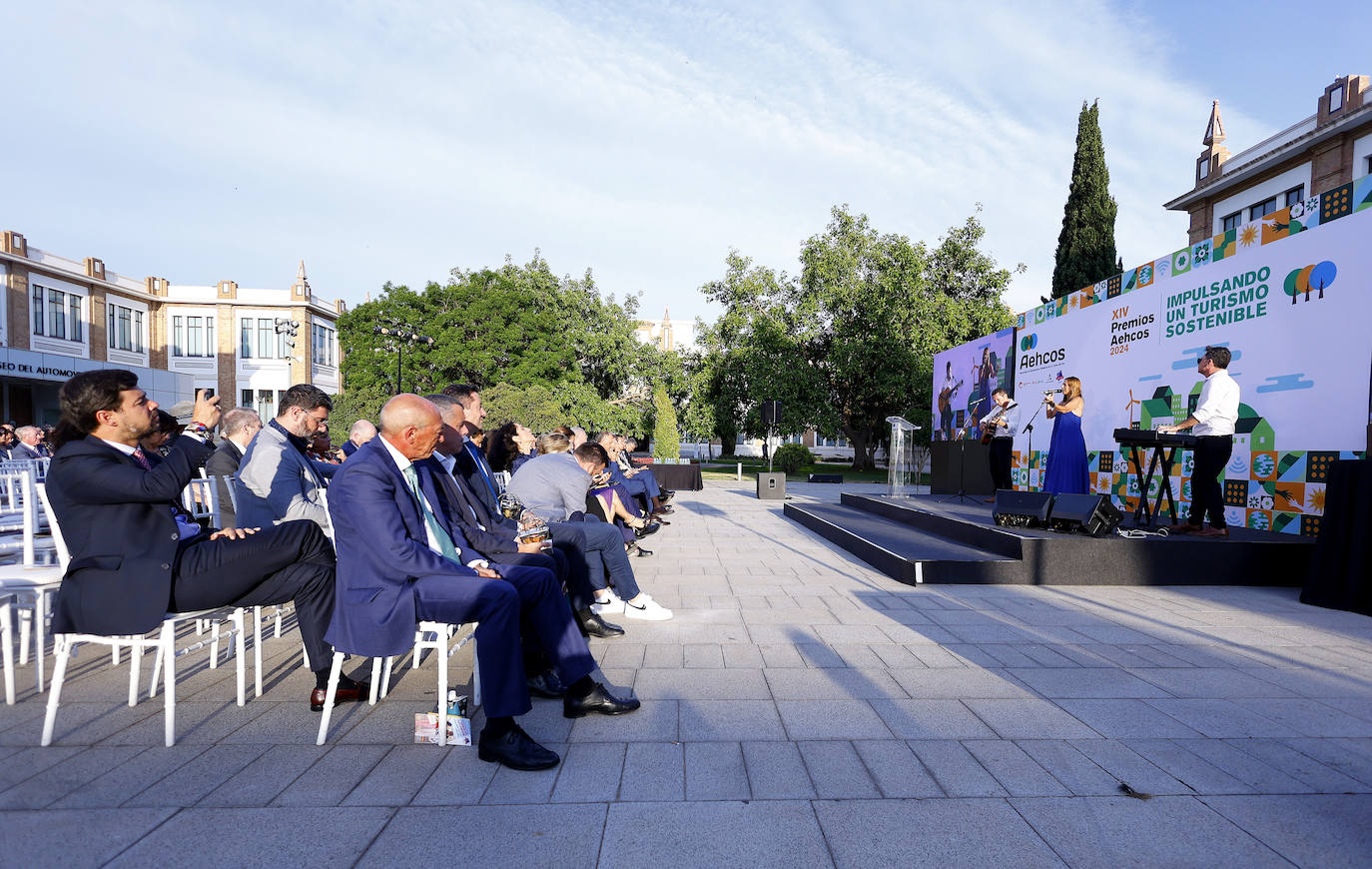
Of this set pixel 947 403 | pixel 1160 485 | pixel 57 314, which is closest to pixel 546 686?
pixel 1160 485

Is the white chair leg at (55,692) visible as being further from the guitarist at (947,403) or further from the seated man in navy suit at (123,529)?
the guitarist at (947,403)

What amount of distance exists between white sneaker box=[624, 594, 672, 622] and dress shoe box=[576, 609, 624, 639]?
42 cm

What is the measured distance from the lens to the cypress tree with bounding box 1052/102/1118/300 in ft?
86.6

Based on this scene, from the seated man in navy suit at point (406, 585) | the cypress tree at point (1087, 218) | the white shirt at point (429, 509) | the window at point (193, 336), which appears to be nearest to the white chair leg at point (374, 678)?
the seated man in navy suit at point (406, 585)

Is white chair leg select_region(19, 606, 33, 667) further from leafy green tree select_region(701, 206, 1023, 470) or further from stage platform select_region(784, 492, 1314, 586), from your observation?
leafy green tree select_region(701, 206, 1023, 470)

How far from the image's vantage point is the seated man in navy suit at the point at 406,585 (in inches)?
101

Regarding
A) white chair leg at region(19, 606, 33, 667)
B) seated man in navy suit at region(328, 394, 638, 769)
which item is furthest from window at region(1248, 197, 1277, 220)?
white chair leg at region(19, 606, 33, 667)

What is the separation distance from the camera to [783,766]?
8.33 feet

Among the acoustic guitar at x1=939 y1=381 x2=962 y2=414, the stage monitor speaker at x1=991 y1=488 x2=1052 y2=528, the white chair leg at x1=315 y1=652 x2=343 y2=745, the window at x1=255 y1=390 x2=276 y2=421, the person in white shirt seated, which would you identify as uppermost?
the window at x1=255 y1=390 x2=276 y2=421

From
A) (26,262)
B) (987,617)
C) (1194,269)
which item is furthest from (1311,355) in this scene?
(26,262)

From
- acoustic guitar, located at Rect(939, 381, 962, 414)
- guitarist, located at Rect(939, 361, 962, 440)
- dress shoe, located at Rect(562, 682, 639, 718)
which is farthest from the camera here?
guitarist, located at Rect(939, 361, 962, 440)

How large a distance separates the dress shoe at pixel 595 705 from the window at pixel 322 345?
151 ft

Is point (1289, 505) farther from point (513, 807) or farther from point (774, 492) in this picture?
point (774, 492)

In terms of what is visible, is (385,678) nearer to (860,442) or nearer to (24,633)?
(24,633)
